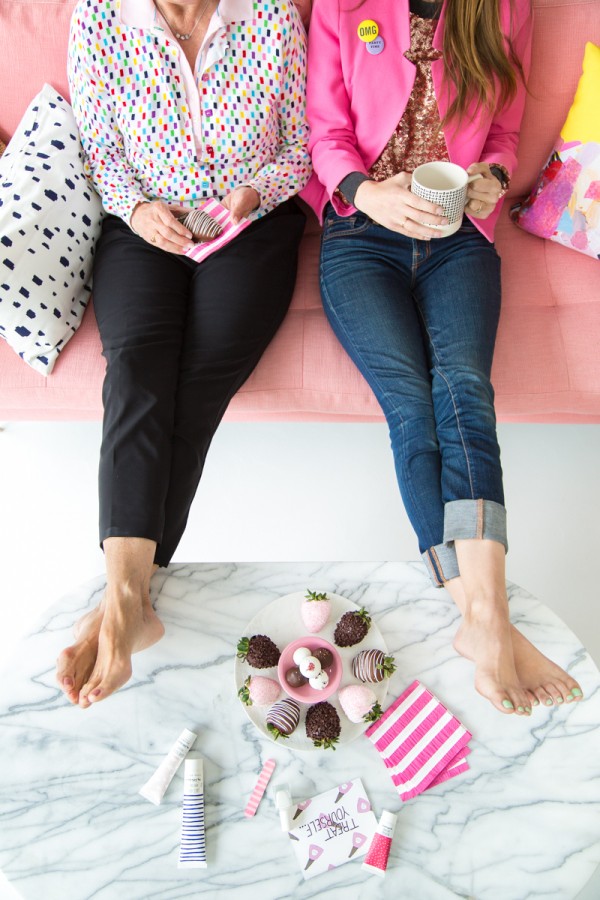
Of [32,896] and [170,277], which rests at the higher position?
[170,277]

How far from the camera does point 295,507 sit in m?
1.75

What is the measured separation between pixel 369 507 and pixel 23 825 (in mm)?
1057

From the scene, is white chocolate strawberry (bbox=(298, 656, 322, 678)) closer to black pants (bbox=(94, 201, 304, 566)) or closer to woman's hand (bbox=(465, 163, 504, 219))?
black pants (bbox=(94, 201, 304, 566))

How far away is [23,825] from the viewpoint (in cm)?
103

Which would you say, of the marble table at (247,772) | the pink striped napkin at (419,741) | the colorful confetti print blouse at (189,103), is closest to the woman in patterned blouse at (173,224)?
the colorful confetti print blouse at (189,103)

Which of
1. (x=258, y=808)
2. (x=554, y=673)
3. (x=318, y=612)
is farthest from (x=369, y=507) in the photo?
(x=258, y=808)

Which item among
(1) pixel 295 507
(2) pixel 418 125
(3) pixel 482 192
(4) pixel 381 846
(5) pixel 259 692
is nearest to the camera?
(4) pixel 381 846

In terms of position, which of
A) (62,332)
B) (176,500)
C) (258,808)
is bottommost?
(258,808)

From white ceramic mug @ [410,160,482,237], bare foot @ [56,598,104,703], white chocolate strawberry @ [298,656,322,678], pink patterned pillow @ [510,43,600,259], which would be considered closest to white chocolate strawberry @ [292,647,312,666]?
white chocolate strawberry @ [298,656,322,678]

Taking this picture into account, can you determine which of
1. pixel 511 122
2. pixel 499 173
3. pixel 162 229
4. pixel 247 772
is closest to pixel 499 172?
pixel 499 173

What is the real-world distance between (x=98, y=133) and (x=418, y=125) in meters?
0.72

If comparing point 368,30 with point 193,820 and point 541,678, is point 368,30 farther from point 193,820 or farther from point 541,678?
point 193,820

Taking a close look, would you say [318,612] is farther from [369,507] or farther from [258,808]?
[369,507]

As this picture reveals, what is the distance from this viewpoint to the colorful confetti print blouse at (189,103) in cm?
131
